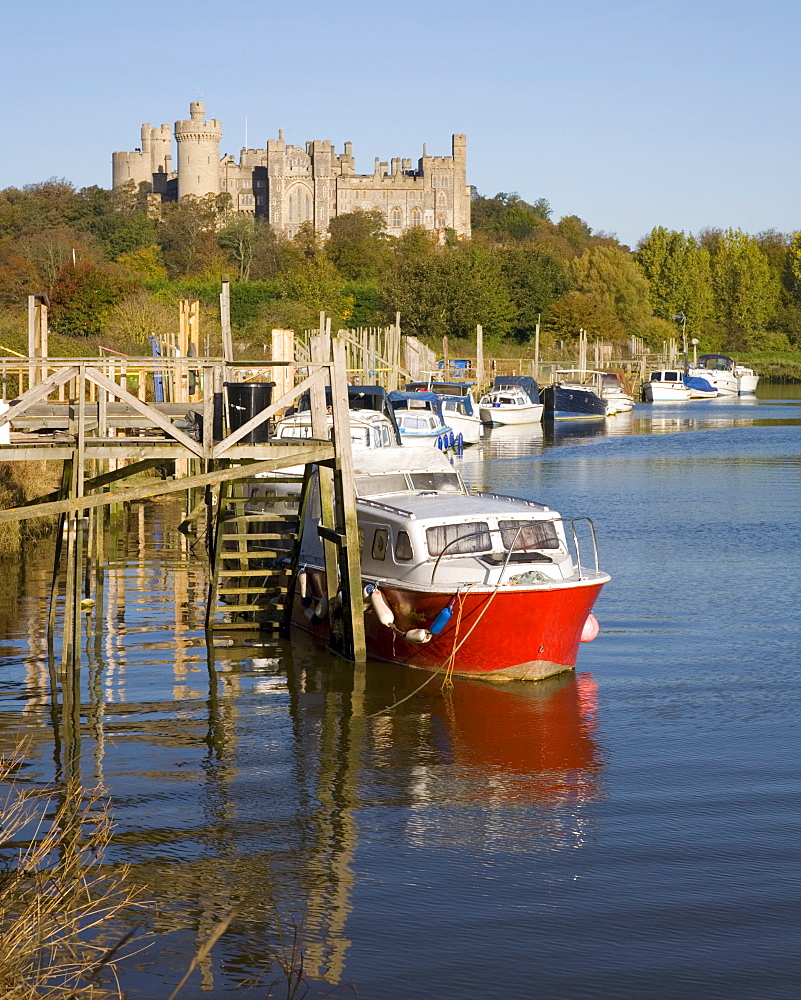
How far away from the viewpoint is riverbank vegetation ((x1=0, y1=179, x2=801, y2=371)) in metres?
70.1

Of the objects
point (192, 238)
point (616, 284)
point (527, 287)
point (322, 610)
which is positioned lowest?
point (322, 610)

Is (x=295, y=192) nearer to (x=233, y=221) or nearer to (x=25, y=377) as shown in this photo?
(x=233, y=221)

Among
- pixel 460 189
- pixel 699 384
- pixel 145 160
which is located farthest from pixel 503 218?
pixel 699 384

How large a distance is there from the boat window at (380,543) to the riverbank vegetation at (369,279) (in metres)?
35.2

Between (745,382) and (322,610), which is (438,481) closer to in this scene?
(322,610)

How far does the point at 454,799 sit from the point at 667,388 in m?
87.4

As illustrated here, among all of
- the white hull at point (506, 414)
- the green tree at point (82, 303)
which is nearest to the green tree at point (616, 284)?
the white hull at point (506, 414)

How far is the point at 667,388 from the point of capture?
320 feet

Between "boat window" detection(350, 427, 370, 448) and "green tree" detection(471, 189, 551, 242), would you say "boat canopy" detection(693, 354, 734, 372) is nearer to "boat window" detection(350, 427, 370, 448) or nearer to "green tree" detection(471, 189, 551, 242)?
"green tree" detection(471, 189, 551, 242)

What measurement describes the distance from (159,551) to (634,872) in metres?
18.2

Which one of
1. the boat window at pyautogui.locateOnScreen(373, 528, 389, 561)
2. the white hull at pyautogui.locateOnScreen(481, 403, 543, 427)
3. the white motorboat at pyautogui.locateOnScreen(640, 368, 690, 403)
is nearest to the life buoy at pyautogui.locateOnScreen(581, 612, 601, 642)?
the boat window at pyautogui.locateOnScreen(373, 528, 389, 561)

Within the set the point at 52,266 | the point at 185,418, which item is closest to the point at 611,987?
the point at 185,418

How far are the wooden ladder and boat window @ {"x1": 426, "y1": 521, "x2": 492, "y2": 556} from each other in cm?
288

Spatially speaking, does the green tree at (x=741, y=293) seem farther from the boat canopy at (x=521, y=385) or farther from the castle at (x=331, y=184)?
the boat canopy at (x=521, y=385)
